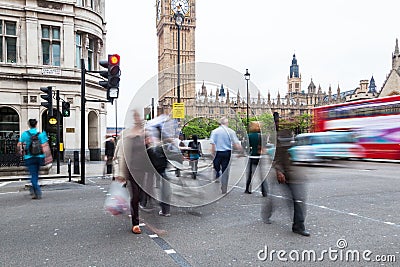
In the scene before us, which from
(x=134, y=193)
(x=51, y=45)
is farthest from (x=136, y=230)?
(x=51, y=45)

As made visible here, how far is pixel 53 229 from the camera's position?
671 cm

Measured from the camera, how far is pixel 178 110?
747 cm

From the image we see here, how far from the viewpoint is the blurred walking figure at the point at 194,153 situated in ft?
33.2

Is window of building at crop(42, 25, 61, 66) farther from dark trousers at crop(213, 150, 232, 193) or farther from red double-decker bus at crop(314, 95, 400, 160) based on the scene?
dark trousers at crop(213, 150, 232, 193)

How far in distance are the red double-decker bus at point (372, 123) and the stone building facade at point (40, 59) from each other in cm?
1786

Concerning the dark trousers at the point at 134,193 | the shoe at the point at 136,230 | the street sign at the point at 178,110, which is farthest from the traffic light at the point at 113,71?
the shoe at the point at 136,230

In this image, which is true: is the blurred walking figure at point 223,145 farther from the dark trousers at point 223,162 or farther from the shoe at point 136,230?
the shoe at point 136,230

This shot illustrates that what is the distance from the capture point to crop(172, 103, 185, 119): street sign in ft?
23.0

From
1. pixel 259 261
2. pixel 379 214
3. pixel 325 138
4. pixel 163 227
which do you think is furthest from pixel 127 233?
pixel 325 138

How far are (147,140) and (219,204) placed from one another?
111 inches

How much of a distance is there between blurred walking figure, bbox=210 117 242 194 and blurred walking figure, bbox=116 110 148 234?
244 centimetres

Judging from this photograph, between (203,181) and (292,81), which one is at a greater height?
(292,81)

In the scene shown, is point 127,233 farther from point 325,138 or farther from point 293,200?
point 325,138

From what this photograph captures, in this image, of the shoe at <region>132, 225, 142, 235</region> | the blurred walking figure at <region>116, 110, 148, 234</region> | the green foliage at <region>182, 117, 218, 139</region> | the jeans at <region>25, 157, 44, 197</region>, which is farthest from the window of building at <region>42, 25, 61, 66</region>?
the shoe at <region>132, 225, 142, 235</region>
